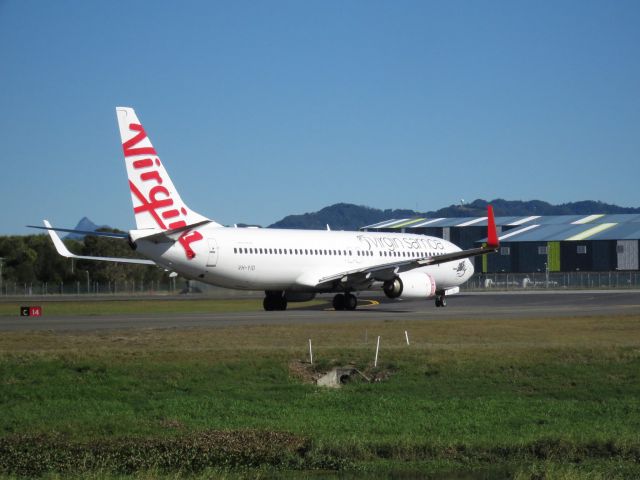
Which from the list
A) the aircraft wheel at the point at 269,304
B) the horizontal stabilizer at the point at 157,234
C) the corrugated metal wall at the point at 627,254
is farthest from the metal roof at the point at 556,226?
the horizontal stabilizer at the point at 157,234

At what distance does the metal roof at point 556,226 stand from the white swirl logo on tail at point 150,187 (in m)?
82.2

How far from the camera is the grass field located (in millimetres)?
15094

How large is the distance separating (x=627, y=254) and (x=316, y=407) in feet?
333

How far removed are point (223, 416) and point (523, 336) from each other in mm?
16837

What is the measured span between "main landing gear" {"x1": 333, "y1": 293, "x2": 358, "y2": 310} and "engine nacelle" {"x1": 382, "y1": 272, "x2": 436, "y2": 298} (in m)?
1.75

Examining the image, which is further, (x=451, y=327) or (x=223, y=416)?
(x=451, y=327)

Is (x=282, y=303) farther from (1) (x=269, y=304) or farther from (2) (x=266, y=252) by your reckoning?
(2) (x=266, y=252)

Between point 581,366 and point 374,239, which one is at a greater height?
point 374,239

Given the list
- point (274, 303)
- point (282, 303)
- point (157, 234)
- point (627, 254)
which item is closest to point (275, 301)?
point (274, 303)

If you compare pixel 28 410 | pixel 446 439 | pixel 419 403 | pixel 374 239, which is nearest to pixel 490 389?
pixel 419 403

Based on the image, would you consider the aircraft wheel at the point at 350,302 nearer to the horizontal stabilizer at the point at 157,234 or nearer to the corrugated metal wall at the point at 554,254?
the horizontal stabilizer at the point at 157,234

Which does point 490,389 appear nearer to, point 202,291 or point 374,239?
point 374,239

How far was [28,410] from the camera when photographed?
2003 centimetres

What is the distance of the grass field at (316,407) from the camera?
49.5 ft
